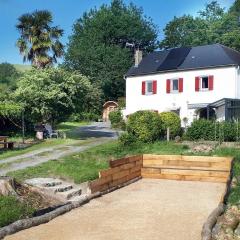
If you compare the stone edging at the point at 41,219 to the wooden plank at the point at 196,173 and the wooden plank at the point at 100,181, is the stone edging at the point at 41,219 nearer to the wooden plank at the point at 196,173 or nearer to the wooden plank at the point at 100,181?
the wooden plank at the point at 100,181

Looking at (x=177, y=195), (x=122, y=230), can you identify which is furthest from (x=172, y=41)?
(x=122, y=230)

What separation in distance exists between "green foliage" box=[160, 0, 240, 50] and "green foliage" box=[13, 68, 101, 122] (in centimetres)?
3277

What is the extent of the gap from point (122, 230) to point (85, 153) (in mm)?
11732

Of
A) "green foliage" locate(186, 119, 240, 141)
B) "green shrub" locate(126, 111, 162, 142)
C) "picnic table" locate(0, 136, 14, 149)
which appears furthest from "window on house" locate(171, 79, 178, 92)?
"picnic table" locate(0, 136, 14, 149)

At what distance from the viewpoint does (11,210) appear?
10.5m

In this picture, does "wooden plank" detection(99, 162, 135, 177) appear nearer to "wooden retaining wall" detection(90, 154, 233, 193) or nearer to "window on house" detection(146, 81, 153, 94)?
"wooden retaining wall" detection(90, 154, 233, 193)

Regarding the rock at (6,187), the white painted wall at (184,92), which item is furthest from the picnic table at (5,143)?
the white painted wall at (184,92)

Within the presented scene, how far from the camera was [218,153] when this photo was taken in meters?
21.7

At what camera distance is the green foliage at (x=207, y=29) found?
58.3 metres

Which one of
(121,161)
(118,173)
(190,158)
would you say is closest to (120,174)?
(118,173)

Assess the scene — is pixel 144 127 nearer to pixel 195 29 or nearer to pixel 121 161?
pixel 121 161

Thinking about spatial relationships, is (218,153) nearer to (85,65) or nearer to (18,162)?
(18,162)

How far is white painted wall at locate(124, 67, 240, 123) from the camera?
119ft

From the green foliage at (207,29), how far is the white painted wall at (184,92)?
20012 mm
